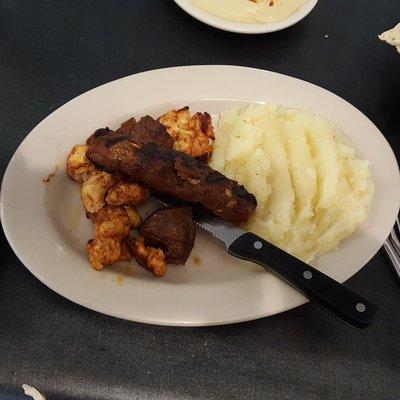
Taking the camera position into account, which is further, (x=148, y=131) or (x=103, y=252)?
(x=148, y=131)

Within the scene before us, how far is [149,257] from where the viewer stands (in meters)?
1.51

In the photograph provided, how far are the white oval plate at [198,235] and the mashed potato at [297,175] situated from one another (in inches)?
2.9

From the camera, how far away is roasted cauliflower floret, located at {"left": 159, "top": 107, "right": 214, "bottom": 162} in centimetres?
179

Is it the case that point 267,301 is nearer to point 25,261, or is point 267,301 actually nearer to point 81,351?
→ point 81,351

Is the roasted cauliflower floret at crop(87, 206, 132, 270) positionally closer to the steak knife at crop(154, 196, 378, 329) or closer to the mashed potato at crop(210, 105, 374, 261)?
the steak knife at crop(154, 196, 378, 329)

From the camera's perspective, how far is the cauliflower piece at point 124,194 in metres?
1.61

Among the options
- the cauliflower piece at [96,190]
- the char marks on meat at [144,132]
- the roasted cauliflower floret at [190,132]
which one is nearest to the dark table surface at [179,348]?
the cauliflower piece at [96,190]

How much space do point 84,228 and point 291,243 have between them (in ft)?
2.51

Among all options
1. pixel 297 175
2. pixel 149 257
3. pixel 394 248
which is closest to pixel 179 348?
pixel 149 257

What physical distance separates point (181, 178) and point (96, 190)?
32cm

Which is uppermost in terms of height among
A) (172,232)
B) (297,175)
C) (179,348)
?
(297,175)

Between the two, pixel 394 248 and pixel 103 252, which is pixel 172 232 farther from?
pixel 394 248

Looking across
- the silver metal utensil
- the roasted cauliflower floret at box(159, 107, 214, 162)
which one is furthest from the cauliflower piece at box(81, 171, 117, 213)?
the silver metal utensil

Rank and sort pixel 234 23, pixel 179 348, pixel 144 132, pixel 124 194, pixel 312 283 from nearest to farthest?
pixel 312 283 < pixel 179 348 < pixel 124 194 < pixel 144 132 < pixel 234 23
